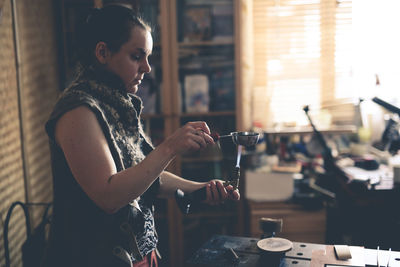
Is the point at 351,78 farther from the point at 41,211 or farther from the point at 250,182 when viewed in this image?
the point at 41,211

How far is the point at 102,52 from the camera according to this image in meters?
1.34

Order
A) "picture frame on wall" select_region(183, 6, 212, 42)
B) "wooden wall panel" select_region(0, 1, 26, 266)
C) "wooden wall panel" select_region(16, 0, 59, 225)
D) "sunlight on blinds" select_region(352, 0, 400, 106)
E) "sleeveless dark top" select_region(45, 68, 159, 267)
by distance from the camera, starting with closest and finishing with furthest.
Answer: "sleeveless dark top" select_region(45, 68, 159, 267)
"wooden wall panel" select_region(0, 1, 26, 266)
"wooden wall panel" select_region(16, 0, 59, 225)
"picture frame on wall" select_region(183, 6, 212, 42)
"sunlight on blinds" select_region(352, 0, 400, 106)

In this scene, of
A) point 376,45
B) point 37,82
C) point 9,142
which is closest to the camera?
point 9,142

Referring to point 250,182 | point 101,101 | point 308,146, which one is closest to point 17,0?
point 101,101

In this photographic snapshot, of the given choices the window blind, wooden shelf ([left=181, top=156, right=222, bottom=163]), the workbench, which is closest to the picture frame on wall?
the window blind

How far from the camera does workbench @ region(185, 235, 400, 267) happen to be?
Result: 1.41m

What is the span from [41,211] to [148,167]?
191 centimetres

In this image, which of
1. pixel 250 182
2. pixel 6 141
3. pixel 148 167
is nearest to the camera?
pixel 148 167

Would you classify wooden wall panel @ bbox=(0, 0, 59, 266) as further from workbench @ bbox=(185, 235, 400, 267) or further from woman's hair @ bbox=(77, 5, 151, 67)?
workbench @ bbox=(185, 235, 400, 267)

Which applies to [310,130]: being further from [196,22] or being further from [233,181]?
[233,181]

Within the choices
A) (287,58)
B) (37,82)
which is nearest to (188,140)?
(37,82)

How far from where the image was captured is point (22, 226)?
2.42 metres

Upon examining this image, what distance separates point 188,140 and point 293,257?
58 cm

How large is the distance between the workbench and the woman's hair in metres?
0.74
